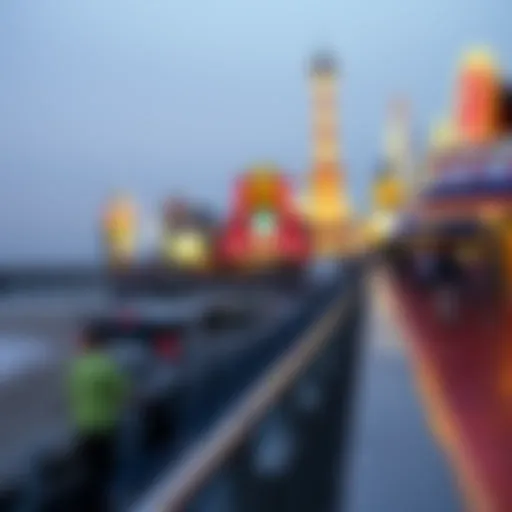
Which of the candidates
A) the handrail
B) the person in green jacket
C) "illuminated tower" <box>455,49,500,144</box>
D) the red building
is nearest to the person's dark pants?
the person in green jacket

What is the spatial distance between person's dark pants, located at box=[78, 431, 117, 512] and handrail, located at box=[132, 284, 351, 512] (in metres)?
0.12

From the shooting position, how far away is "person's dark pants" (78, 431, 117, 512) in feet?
3.39

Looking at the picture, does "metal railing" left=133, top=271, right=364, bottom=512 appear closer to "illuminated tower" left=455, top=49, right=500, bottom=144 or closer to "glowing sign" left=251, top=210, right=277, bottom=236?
"illuminated tower" left=455, top=49, right=500, bottom=144

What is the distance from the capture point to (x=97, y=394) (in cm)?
163

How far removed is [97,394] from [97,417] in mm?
301

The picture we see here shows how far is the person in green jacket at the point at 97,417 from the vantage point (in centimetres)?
108

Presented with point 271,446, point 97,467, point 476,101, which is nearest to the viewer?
point 271,446

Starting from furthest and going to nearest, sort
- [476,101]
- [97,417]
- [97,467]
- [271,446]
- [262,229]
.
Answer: [262,229]
[476,101]
[97,417]
[97,467]
[271,446]

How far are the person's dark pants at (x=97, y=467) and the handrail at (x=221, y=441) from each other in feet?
0.41

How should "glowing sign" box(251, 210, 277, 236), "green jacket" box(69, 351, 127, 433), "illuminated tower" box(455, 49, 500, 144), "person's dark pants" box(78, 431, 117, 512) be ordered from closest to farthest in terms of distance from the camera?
1. "person's dark pants" box(78, 431, 117, 512)
2. "green jacket" box(69, 351, 127, 433)
3. "illuminated tower" box(455, 49, 500, 144)
4. "glowing sign" box(251, 210, 277, 236)

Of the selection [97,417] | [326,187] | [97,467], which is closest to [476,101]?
[326,187]

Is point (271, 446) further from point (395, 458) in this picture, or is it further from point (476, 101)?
point (476, 101)

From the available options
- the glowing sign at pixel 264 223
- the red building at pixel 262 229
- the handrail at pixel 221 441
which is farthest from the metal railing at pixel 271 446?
the glowing sign at pixel 264 223

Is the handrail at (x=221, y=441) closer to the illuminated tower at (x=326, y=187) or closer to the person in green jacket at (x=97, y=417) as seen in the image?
the person in green jacket at (x=97, y=417)
